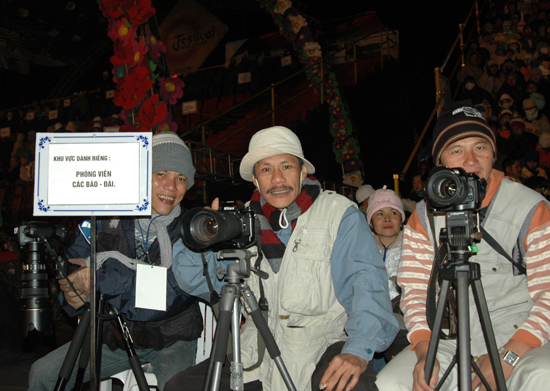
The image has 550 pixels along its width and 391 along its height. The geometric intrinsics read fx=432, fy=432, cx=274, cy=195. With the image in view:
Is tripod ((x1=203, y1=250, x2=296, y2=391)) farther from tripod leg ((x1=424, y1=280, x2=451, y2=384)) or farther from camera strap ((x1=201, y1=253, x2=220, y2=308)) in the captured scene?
tripod leg ((x1=424, y1=280, x2=451, y2=384))

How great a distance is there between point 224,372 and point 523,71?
7.10 meters

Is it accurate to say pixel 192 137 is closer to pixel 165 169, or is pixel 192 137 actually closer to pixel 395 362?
pixel 165 169

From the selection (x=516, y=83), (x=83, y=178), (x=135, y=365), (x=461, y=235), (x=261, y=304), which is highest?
(x=516, y=83)

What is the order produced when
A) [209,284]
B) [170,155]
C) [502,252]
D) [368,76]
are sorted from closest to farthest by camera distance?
[502,252] → [209,284] → [170,155] → [368,76]

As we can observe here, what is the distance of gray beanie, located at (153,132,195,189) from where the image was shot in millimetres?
2170

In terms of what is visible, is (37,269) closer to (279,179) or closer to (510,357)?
(279,179)

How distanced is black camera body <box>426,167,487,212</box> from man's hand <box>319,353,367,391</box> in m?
0.60

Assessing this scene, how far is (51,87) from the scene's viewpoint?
12703 millimetres

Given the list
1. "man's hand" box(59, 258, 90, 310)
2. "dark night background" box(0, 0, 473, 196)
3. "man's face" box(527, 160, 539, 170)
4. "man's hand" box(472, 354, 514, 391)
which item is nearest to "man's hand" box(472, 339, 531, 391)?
"man's hand" box(472, 354, 514, 391)

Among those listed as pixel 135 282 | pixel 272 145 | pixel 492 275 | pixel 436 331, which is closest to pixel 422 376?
pixel 436 331

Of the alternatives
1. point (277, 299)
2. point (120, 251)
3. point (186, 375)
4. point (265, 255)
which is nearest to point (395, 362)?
point (277, 299)

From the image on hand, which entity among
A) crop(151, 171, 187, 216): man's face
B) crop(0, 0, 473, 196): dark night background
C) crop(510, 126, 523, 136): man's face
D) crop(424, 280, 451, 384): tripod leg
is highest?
crop(0, 0, 473, 196): dark night background

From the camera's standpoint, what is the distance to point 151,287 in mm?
1831

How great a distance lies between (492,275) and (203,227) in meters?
1.12
